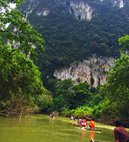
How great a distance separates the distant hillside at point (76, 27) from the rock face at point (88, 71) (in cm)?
155

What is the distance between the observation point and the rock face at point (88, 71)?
54.7 metres

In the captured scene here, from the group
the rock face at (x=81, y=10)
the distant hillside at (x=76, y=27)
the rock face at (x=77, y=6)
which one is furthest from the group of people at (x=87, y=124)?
the rock face at (x=81, y=10)

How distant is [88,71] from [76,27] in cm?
1718

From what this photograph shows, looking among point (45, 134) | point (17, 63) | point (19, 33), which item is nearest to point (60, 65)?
point (45, 134)

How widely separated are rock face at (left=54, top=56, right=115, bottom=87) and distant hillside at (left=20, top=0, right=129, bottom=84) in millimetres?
1552

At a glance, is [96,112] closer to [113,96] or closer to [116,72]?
[113,96]

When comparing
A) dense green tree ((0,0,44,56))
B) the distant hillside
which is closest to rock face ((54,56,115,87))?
the distant hillside

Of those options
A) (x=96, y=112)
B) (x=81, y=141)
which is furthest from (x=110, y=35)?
(x=81, y=141)

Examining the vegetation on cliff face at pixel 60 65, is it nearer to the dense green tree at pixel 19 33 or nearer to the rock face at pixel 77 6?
the dense green tree at pixel 19 33

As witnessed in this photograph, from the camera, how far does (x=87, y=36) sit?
193ft

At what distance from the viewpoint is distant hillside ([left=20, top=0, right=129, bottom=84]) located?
55.8 m

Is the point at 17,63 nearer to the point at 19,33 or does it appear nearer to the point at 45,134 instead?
the point at 19,33

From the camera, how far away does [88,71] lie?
2179 inches

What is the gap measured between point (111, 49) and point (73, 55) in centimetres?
1134
